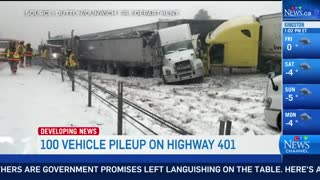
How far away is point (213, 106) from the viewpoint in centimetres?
589

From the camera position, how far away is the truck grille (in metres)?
11.2

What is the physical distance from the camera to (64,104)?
496 cm

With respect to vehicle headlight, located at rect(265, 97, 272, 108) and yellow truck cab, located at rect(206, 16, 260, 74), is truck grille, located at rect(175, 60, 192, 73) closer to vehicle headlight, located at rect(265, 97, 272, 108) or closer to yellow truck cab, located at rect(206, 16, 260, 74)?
yellow truck cab, located at rect(206, 16, 260, 74)

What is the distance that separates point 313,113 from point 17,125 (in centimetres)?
268

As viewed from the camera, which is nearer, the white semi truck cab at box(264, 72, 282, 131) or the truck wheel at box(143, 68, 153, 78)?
the white semi truck cab at box(264, 72, 282, 131)

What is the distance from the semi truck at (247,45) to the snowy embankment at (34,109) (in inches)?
75.6

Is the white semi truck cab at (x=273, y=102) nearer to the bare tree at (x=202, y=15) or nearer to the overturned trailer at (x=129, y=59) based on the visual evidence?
the bare tree at (x=202, y=15)

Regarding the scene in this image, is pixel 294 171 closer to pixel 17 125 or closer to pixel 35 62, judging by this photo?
pixel 17 125

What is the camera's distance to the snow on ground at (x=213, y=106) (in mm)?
4858

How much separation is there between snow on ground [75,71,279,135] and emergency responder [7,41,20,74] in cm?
119

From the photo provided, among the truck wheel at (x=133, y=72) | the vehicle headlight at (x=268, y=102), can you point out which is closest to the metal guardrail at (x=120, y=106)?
the vehicle headlight at (x=268, y=102)

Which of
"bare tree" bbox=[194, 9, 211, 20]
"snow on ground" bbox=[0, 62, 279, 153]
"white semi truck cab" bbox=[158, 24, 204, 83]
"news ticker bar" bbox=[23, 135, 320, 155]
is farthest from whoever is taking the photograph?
"white semi truck cab" bbox=[158, 24, 204, 83]

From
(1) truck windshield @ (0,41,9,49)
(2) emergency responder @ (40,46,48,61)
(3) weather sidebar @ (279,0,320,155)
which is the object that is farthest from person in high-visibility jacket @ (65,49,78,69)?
(3) weather sidebar @ (279,0,320,155)

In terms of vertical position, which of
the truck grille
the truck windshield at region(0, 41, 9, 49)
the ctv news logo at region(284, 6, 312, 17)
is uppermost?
the ctv news logo at region(284, 6, 312, 17)
